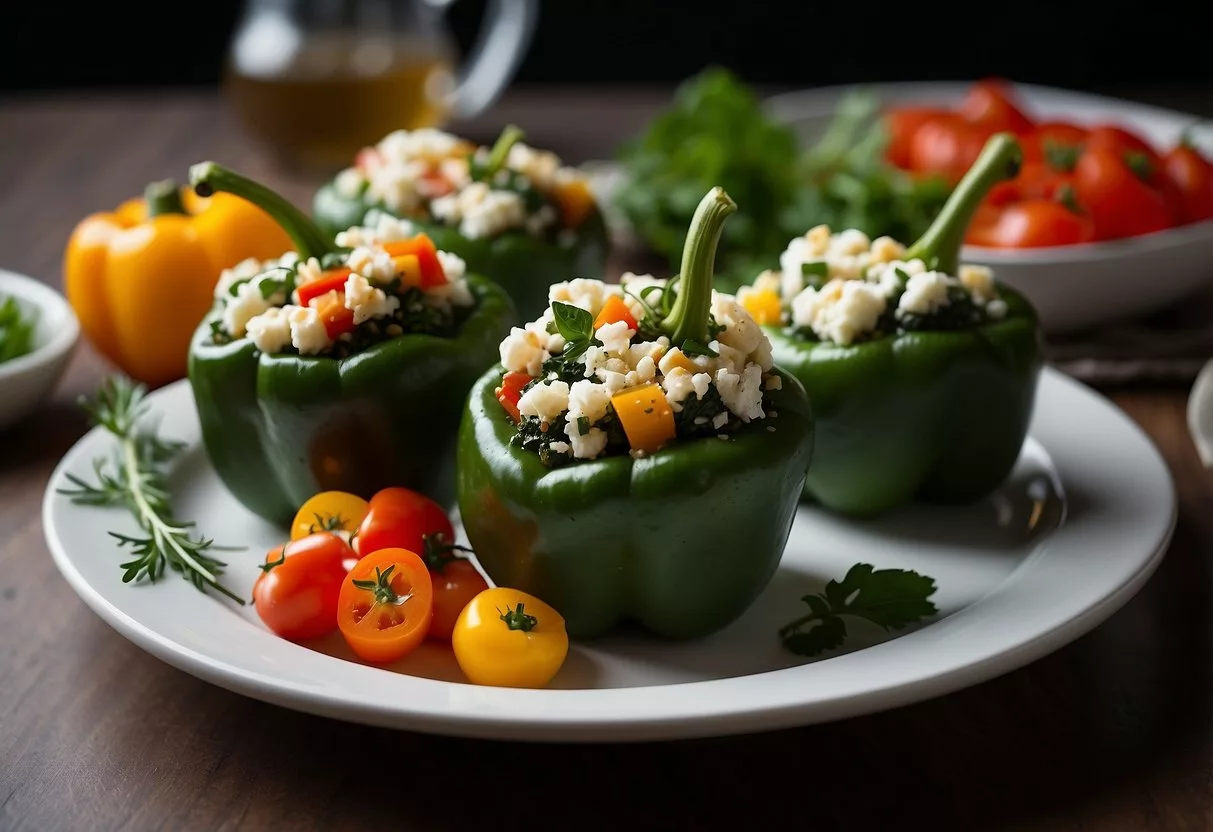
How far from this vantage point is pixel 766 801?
2.19 m

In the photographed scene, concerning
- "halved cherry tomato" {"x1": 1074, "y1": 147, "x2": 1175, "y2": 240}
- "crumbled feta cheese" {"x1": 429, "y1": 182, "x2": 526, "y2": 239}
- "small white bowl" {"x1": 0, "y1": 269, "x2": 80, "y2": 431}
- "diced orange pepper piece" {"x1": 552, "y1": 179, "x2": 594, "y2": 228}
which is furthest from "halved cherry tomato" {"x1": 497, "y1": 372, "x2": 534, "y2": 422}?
"halved cherry tomato" {"x1": 1074, "y1": 147, "x2": 1175, "y2": 240}

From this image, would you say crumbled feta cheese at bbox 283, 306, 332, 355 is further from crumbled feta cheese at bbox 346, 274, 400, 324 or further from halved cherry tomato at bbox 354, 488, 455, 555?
halved cherry tomato at bbox 354, 488, 455, 555

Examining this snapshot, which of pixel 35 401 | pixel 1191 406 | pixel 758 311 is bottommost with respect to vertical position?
pixel 35 401

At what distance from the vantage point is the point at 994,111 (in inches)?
189

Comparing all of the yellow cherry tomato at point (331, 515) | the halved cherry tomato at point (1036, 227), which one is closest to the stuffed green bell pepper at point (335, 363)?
the yellow cherry tomato at point (331, 515)

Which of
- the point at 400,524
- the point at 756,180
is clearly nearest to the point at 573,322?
the point at 400,524

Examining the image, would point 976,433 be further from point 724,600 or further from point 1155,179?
point 1155,179

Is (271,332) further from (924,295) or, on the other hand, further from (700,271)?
(924,295)

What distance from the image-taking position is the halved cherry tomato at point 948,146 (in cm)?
455

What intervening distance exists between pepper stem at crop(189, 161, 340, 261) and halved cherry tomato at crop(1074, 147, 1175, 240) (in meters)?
2.26

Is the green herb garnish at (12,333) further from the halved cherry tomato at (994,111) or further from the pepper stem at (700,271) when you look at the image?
the halved cherry tomato at (994,111)

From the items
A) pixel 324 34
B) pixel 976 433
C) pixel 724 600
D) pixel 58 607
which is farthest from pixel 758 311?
pixel 324 34

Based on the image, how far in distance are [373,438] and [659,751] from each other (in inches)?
35.8

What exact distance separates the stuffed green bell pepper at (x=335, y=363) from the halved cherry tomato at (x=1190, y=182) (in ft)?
7.62
